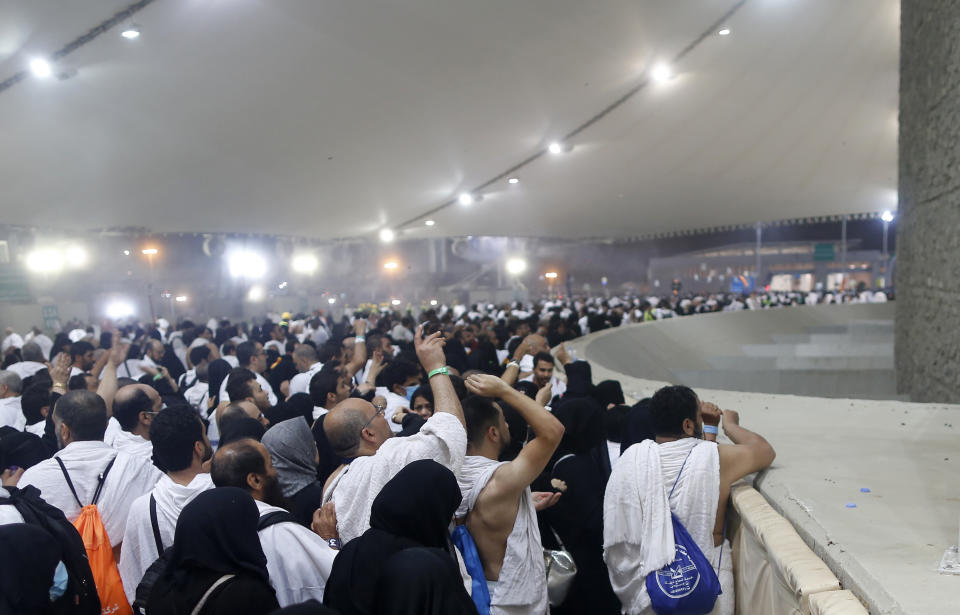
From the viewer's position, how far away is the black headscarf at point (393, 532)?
192cm

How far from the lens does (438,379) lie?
2.77 m

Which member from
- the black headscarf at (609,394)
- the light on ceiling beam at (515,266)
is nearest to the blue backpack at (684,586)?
the black headscarf at (609,394)

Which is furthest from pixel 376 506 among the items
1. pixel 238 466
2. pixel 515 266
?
pixel 515 266

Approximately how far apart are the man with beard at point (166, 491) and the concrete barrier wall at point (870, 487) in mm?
2135

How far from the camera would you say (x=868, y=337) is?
15.5m

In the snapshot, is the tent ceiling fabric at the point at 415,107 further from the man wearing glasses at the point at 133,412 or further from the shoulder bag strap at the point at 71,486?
the shoulder bag strap at the point at 71,486

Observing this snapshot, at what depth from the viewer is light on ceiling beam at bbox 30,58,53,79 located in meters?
7.65

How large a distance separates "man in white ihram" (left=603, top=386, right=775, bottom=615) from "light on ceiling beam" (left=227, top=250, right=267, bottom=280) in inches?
897

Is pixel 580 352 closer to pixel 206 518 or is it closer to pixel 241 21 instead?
pixel 241 21

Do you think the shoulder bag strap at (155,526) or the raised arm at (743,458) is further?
the raised arm at (743,458)

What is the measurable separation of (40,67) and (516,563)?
25.7 feet

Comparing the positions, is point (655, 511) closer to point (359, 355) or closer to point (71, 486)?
point (71, 486)

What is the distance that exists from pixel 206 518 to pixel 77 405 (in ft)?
5.57

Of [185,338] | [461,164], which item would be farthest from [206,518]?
[461,164]
